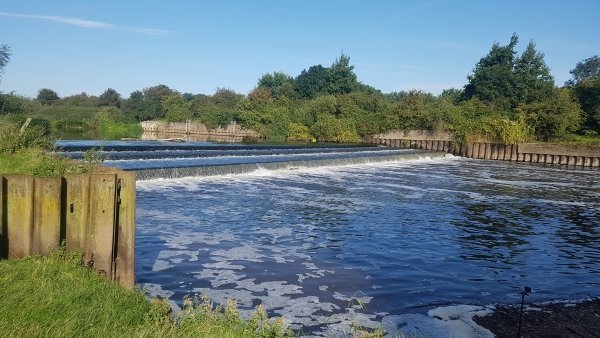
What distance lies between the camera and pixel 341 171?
2902 centimetres

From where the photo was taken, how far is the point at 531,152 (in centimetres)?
4553

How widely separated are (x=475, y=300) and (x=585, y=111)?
55305mm

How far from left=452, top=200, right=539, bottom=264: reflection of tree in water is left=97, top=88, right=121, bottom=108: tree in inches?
4374

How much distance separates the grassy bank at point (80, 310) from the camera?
439 cm

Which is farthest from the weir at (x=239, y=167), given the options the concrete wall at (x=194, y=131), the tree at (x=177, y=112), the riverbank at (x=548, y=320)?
the tree at (x=177, y=112)

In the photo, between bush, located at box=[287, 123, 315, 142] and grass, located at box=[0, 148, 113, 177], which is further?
bush, located at box=[287, 123, 315, 142]

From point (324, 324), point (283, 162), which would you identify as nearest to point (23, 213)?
point (324, 324)

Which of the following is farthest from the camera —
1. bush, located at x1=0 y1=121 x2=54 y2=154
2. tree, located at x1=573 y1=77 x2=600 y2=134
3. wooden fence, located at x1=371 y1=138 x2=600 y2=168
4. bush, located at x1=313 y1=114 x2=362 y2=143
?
bush, located at x1=313 y1=114 x2=362 y2=143

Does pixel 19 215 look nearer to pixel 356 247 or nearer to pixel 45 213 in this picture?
pixel 45 213

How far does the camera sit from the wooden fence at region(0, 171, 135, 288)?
630 cm

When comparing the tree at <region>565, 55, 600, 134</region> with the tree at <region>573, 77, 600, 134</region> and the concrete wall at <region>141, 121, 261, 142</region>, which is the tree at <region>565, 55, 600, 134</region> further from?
the concrete wall at <region>141, 121, 261, 142</region>

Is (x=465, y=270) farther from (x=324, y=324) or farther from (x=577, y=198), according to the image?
(x=577, y=198)

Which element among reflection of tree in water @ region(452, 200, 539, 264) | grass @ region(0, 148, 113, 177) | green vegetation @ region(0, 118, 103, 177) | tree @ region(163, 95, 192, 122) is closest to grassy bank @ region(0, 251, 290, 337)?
grass @ region(0, 148, 113, 177)

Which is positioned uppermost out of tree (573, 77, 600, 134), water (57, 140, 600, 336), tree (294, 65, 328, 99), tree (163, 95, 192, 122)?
tree (294, 65, 328, 99)
